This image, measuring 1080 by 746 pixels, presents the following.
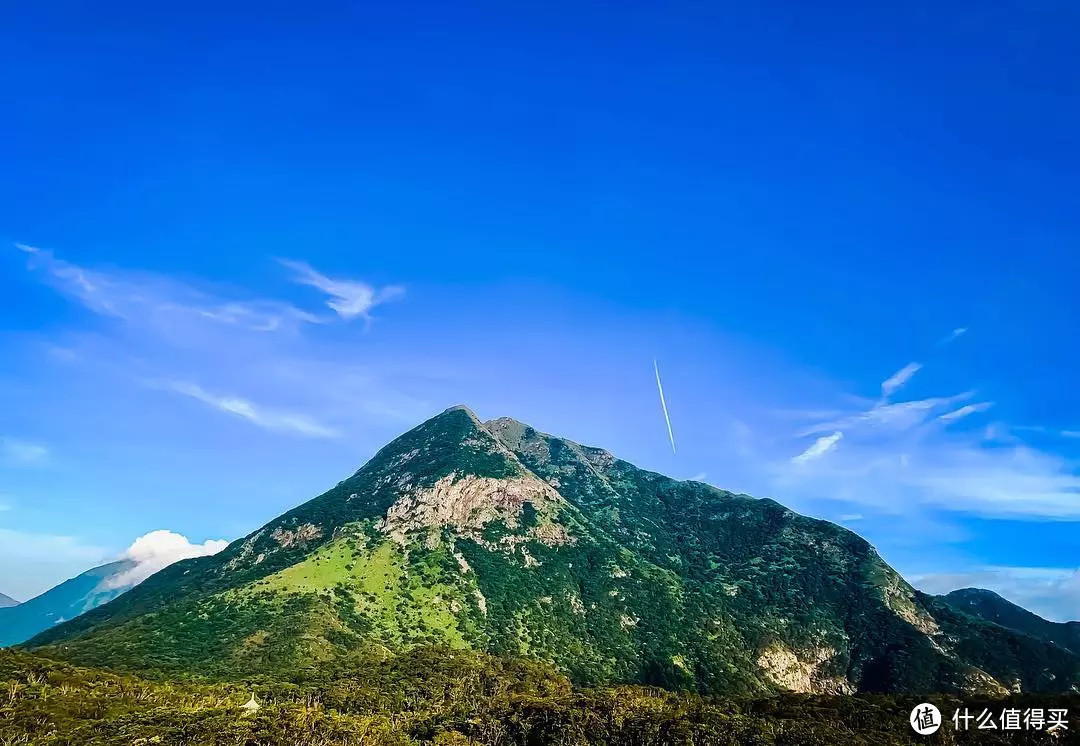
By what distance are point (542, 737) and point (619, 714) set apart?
60.6 ft

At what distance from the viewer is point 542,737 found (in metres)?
134

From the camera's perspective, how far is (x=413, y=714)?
154 m

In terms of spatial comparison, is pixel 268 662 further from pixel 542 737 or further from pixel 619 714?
pixel 619 714
